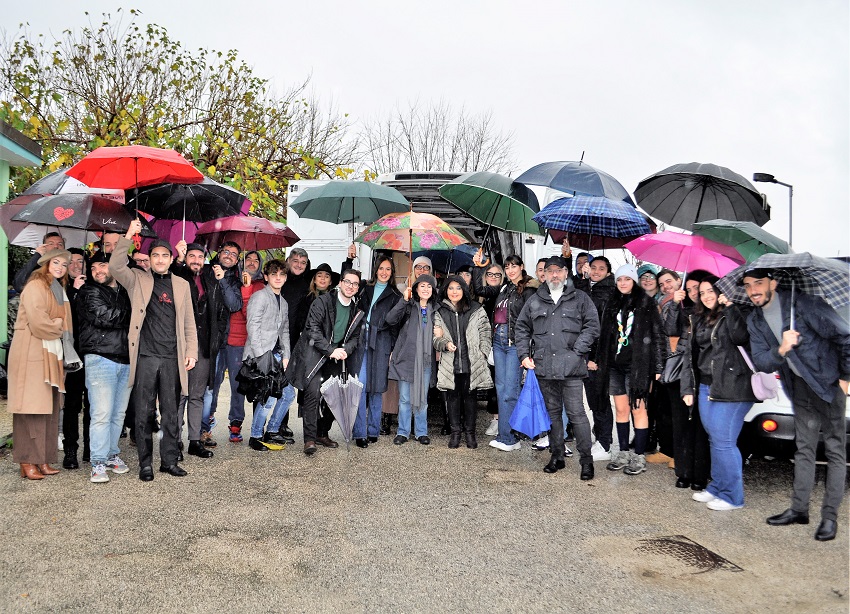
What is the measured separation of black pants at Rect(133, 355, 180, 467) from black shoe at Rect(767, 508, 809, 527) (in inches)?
189

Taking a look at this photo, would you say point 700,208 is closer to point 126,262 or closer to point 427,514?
point 427,514

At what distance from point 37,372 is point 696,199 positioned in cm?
615

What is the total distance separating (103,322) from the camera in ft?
20.3

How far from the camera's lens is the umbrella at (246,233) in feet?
26.9

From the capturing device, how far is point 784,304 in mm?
5352

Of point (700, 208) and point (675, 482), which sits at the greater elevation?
point (700, 208)

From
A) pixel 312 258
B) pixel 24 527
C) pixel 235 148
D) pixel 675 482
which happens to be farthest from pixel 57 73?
pixel 675 482

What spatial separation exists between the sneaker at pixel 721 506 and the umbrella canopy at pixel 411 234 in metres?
3.45

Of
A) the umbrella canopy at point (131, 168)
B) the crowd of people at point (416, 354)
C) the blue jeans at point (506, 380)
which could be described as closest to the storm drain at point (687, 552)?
the crowd of people at point (416, 354)

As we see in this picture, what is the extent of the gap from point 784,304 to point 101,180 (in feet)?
18.8

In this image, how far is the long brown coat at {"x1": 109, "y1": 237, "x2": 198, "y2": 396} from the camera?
20.7 ft

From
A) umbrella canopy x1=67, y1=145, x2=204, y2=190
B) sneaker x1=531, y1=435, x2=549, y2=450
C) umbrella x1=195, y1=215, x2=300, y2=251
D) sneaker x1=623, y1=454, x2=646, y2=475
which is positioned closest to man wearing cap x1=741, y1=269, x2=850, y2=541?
sneaker x1=623, y1=454, x2=646, y2=475

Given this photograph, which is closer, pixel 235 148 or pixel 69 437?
pixel 69 437

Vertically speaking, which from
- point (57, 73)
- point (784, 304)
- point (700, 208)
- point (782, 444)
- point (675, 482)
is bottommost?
point (675, 482)
